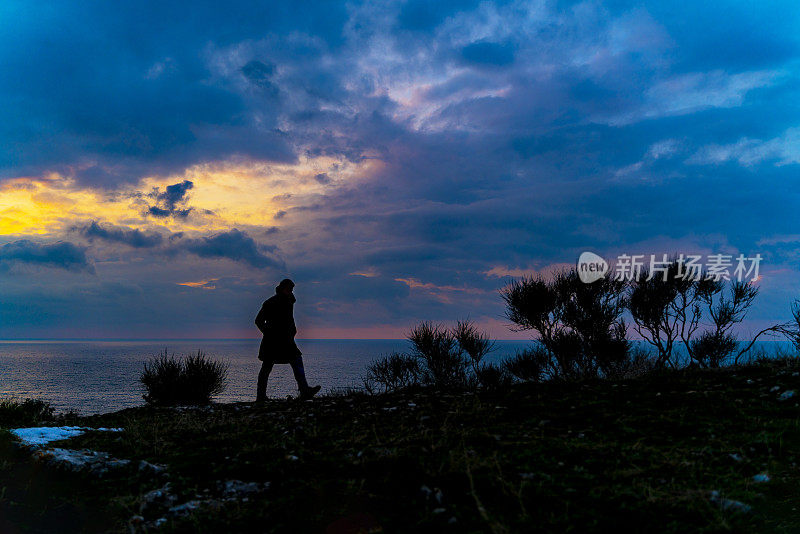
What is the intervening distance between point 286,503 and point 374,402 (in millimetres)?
4598

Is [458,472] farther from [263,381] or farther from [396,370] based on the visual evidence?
[396,370]

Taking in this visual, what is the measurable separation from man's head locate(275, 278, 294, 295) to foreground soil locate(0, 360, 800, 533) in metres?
5.19

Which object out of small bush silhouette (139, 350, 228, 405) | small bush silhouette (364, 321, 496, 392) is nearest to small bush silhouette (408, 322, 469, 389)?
small bush silhouette (364, 321, 496, 392)

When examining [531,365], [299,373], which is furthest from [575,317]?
[299,373]

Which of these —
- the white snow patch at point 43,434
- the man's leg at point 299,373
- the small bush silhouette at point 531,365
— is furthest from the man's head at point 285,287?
the small bush silhouette at point 531,365

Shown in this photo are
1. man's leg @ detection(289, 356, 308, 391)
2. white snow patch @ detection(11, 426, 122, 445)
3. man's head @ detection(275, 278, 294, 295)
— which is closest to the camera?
white snow patch @ detection(11, 426, 122, 445)

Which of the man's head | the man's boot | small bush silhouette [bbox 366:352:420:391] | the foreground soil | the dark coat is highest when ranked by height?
the man's head

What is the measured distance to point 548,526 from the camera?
286 centimetres

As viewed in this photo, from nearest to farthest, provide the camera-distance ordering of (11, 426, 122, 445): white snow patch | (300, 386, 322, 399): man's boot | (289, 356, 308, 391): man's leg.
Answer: (11, 426, 122, 445): white snow patch
(300, 386, 322, 399): man's boot
(289, 356, 308, 391): man's leg

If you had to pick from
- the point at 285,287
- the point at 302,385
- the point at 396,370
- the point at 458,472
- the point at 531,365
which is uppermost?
the point at 285,287

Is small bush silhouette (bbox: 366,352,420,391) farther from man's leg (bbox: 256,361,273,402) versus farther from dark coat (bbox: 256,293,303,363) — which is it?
man's leg (bbox: 256,361,273,402)

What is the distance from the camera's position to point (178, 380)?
45.4 ft

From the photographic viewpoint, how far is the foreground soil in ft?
10.0

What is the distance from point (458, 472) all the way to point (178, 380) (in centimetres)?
1267
